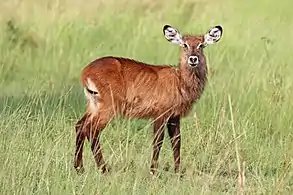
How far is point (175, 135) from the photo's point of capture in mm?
7719

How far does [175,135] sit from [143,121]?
1309mm

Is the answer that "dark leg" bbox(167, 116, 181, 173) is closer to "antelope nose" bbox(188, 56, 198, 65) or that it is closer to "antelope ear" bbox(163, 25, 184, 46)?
"antelope nose" bbox(188, 56, 198, 65)

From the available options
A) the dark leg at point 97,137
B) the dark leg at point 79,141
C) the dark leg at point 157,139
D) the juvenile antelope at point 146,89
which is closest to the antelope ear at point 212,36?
the juvenile antelope at point 146,89

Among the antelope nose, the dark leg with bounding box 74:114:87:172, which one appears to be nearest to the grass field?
the dark leg with bounding box 74:114:87:172

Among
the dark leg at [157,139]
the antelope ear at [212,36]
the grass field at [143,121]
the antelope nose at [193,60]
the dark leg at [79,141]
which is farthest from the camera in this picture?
the antelope ear at [212,36]

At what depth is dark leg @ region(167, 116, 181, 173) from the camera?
294 inches

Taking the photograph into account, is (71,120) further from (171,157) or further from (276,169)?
(276,169)

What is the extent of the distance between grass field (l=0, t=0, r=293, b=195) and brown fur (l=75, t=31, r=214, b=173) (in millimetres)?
148

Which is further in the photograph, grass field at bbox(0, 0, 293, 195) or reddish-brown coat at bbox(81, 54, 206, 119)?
reddish-brown coat at bbox(81, 54, 206, 119)

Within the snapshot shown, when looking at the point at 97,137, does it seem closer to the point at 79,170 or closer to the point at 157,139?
the point at 157,139

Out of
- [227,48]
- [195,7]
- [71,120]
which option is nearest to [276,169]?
[71,120]

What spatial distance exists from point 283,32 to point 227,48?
1010mm

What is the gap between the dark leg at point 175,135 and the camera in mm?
7473

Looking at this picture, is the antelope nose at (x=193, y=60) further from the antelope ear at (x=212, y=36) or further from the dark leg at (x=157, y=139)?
the dark leg at (x=157, y=139)
